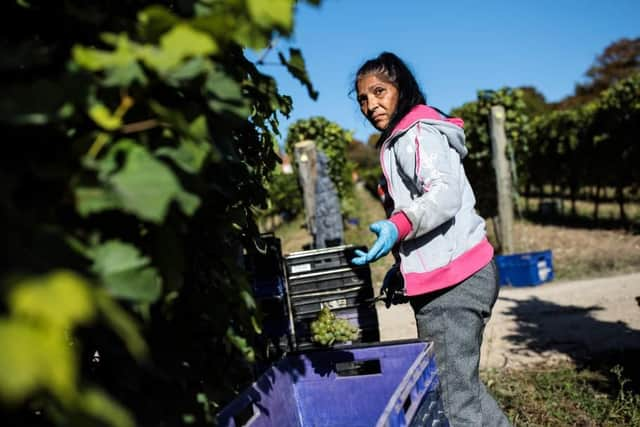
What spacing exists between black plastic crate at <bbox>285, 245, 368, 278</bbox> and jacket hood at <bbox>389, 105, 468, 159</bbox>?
0.99 meters

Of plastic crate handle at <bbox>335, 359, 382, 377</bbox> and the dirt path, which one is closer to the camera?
plastic crate handle at <bbox>335, 359, 382, 377</bbox>

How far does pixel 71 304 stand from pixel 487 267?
6.46ft

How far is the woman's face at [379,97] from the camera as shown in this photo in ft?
8.00

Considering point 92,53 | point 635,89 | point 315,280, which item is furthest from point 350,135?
point 92,53

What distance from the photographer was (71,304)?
0.49 m

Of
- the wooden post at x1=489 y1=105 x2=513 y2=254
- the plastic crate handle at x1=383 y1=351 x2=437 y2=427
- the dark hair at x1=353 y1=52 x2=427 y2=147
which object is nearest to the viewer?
the plastic crate handle at x1=383 y1=351 x2=437 y2=427

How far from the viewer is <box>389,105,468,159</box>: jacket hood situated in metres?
2.18

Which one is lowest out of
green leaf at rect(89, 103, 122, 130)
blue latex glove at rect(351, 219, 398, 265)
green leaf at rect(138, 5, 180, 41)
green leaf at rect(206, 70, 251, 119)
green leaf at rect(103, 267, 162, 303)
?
blue latex glove at rect(351, 219, 398, 265)

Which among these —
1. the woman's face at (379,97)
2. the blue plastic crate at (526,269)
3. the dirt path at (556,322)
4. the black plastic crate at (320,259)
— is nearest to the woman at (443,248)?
the woman's face at (379,97)

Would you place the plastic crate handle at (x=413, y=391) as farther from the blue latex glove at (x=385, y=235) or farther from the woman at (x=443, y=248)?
the blue latex glove at (x=385, y=235)

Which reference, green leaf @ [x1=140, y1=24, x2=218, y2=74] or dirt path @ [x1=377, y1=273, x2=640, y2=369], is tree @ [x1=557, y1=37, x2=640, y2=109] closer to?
dirt path @ [x1=377, y1=273, x2=640, y2=369]

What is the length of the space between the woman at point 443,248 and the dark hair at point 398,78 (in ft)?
0.20

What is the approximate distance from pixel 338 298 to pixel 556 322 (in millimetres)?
3564

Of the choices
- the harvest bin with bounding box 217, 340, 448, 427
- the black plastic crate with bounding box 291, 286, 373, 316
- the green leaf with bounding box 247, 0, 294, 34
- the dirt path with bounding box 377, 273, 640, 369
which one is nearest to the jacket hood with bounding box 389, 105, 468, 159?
the harvest bin with bounding box 217, 340, 448, 427
